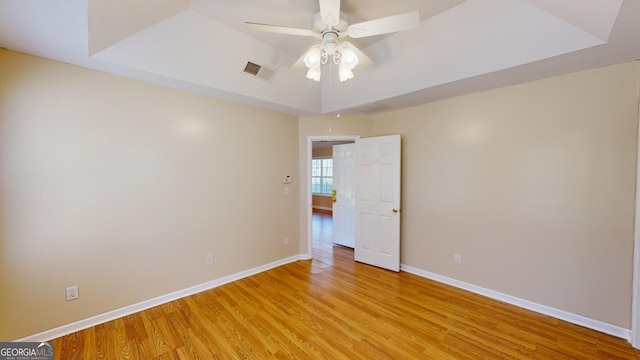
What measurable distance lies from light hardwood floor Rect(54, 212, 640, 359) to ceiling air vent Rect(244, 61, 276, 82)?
260cm

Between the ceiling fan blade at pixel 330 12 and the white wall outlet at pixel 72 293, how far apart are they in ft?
10.3

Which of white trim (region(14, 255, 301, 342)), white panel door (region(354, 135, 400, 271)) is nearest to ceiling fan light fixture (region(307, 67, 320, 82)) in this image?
white panel door (region(354, 135, 400, 271))

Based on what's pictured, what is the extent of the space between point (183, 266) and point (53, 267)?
3.51ft

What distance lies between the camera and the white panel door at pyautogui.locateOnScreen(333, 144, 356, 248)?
15.4 ft

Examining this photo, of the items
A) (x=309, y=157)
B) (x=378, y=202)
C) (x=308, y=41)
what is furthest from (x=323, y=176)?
(x=308, y=41)

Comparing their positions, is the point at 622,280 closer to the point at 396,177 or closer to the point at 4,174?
→ the point at 396,177

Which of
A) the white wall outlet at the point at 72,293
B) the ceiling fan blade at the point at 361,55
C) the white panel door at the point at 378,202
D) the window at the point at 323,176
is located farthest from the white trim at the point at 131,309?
the window at the point at 323,176

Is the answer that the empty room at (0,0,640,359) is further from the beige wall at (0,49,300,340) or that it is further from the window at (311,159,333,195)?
the window at (311,159,333,195)

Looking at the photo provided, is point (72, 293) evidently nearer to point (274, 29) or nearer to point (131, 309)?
point (131, 309)

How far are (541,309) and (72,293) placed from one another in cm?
454

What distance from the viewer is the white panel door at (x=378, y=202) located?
3602mm

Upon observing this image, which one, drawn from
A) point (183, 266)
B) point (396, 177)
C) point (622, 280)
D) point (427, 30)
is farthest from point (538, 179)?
point (183, 266)

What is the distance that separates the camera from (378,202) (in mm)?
3785

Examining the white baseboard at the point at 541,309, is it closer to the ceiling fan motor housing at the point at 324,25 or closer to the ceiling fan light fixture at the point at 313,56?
the ceiling fan light fixture at the point at 313,56
